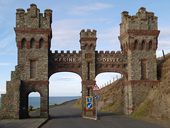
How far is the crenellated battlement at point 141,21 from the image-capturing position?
47906 mm

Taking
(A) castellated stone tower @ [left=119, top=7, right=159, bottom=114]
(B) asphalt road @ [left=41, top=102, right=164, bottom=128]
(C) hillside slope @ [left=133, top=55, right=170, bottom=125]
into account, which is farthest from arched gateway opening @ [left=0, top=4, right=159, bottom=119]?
(B) asphalt road @ [left=41, top=102, right=164, bottom=128]

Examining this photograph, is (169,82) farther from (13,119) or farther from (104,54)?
(13,119)

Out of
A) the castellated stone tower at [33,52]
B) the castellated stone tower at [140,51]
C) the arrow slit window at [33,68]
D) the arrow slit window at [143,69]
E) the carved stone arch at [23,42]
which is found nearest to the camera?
the castellated stone tower at [33,52]

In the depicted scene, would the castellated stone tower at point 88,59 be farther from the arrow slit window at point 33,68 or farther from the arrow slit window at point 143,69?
the arrow slit window at point 143,69

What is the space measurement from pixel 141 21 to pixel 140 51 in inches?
160

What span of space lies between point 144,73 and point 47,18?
14.9 metres

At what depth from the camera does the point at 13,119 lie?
4138cm

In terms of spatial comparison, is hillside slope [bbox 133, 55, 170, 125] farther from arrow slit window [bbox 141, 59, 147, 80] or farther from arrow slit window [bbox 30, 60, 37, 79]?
arrow slit window [bbox 30, 60, 37, 79]

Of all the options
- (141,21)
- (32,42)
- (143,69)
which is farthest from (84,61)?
(141,21)

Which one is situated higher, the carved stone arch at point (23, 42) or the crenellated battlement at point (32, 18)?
the crenellated battlement at point (32, 18)

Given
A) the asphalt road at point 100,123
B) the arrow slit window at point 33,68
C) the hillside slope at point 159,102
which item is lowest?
the asphalt road at point 100,123

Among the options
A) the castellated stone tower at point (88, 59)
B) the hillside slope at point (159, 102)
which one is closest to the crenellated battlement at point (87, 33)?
the castellated stone tower at point (88, 59)

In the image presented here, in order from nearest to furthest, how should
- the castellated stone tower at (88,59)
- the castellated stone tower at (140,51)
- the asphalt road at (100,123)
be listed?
the asphalt road at (100,123) → the castellated stone tower at (88,59) → the castellated stone tower at (140,51)

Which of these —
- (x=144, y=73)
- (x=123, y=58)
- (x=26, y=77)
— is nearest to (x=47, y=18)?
(x=26, y=77)
